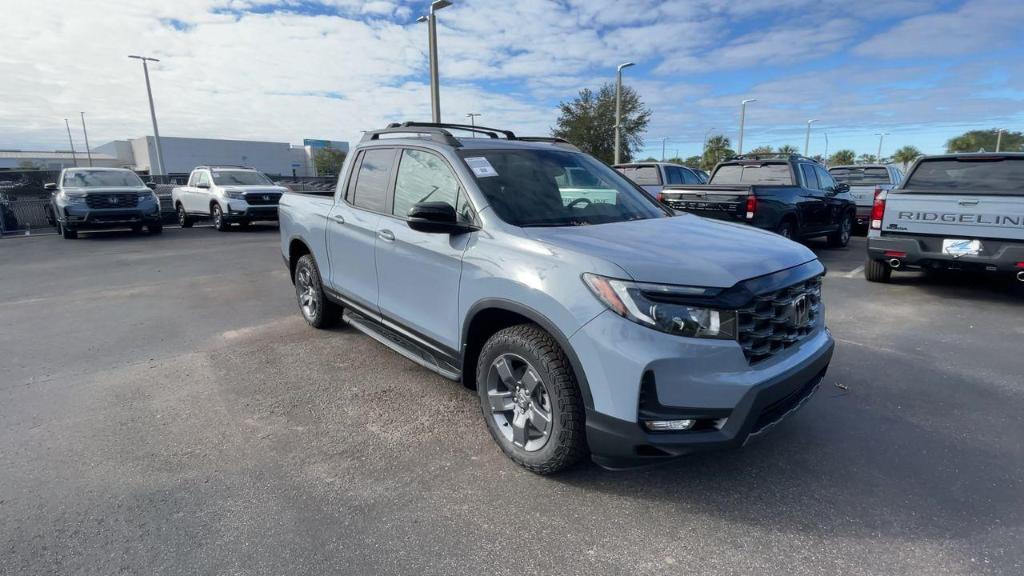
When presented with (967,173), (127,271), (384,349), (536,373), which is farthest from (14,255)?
Result: (967,173)

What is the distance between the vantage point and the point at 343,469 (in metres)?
3.01

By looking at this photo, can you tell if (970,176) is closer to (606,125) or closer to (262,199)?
(262,199)

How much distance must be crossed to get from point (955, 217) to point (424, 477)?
22.2ft

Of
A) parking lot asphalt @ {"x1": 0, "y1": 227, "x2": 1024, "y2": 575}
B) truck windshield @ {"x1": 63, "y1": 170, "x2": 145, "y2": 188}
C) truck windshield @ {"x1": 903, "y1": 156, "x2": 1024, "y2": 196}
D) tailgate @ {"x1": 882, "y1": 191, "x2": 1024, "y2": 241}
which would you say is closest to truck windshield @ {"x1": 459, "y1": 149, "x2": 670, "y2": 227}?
parking lot asphalt @ {"x1": 0, "y1": 227, "x2": 1024, "y2": 575}

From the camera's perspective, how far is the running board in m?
3.44

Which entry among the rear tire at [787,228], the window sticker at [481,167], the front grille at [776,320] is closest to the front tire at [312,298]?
the window sticker at [481,167]

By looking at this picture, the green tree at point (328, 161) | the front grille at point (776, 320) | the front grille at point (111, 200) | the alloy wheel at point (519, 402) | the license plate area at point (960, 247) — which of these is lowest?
the alloy wheel at point (519, 402)

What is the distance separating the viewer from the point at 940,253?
6.40 metres

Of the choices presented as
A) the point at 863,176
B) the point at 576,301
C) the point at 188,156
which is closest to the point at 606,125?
the point at 863,176

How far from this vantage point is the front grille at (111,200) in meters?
12.6

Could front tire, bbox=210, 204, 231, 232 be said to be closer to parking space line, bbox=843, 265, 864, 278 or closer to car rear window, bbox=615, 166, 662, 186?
car rear window, bbox=615, 166, 662, 186

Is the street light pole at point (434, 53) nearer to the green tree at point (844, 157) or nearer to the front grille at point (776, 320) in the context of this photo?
the front grille at point (776, 320)

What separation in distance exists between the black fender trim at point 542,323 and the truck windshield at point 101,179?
14255mm

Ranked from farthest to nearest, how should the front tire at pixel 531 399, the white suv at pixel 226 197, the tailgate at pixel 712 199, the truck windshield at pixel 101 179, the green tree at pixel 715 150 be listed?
the green tree at pixel 715 150 < the white suv at pixel 226 197 < the truck windshield at pixel 101 179 < the tailgate at pixel 712 199 < the front tire at pixel 531 399
